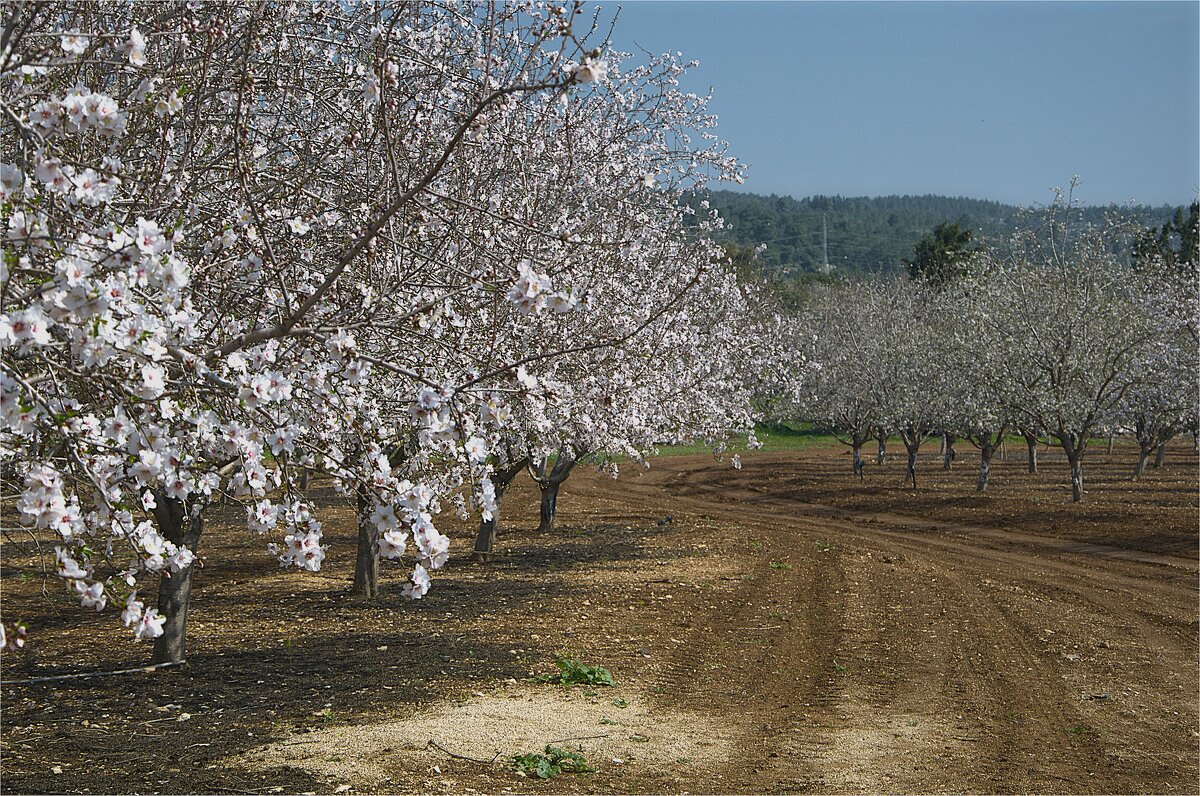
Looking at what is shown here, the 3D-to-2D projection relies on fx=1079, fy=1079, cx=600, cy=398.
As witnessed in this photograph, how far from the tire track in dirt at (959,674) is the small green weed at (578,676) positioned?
25.9 inches

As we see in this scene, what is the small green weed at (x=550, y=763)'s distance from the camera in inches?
288

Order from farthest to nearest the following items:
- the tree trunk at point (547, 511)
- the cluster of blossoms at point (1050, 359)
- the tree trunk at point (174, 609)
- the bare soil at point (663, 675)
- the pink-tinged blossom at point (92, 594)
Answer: the cluster of blossoms at point (1050, 359) < the tree trunk at point (547, 511) < the tree trunk at point (174, 609) < the bare soil at point (663, 675) < the pink-tinged blossom at point (92, 594)

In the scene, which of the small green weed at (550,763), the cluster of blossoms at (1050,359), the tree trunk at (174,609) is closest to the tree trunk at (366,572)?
the tree trunk at (174,609)

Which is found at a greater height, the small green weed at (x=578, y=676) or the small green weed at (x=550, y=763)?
the small green weed at (x=550, y=763)

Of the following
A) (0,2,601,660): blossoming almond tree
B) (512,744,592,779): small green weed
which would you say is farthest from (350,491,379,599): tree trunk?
(0,2,601,660): blossoming almond tree

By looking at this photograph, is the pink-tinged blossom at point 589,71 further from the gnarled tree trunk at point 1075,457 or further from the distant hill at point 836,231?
the distant hill at point 836,231

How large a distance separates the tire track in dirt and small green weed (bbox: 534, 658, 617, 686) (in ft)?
2.16

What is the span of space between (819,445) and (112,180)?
53426 millimetres

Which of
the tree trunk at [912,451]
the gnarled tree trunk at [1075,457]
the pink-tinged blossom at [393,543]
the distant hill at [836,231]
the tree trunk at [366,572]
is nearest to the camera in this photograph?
the pink-tinged blossom at [393,543]

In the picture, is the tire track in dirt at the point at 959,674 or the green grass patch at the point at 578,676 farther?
the green grass patch at the point at 578,676

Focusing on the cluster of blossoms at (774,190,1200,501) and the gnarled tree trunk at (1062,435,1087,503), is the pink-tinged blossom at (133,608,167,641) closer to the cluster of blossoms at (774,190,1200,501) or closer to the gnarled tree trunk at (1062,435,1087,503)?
the cluster of blossoms at (774,190,1200,501)

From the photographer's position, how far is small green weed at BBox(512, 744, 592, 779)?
7.32 meters

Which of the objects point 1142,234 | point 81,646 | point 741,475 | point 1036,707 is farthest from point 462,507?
point 741,475

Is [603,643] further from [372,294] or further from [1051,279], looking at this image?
[1051,279]
